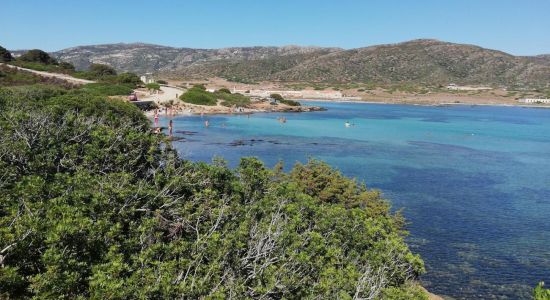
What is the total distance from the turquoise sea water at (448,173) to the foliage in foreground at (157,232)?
27.6ft

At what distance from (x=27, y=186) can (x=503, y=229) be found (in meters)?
34.4

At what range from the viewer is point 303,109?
Result: 479 ft

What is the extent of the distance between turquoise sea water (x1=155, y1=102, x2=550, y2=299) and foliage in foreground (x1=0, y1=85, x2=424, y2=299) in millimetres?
8411

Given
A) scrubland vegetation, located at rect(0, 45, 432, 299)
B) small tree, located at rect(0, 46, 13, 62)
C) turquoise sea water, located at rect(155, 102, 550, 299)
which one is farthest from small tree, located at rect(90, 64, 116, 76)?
scrubland vegetation, located at rect(0, 45, 432, 299)

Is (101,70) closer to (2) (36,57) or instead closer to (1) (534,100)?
(2) (36,57)

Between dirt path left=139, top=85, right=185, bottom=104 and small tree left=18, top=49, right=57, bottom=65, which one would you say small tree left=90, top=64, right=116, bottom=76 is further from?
dirt path left=139, top=85, right=185, bottom=104

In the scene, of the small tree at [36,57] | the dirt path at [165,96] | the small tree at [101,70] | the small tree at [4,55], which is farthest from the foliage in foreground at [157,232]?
the small tree at [36,57]

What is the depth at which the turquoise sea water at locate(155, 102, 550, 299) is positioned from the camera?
29.5 metres

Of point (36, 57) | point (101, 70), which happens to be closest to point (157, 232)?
point (101, 70)

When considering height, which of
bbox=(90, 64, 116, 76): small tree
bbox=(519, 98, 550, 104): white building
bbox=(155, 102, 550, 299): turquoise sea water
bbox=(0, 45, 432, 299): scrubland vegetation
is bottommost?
bbox=(155, 102, 550, 299): turquoise sea water

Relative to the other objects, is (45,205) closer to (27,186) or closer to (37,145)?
(27,186)

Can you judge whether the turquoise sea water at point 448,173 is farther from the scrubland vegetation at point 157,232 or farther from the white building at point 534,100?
the white building at point 534,100

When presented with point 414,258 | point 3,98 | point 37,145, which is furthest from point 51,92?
→ point 414,258

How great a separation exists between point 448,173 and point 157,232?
164ft
